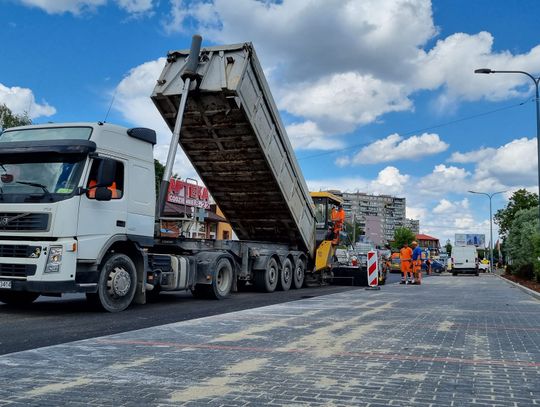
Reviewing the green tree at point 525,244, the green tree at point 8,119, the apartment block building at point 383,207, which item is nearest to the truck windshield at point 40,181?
the green tree at point 525,244

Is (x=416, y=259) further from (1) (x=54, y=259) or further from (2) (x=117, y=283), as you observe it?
(1) (x=54, y=259)

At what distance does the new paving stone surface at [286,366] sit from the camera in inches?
160

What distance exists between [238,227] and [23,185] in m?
8.07

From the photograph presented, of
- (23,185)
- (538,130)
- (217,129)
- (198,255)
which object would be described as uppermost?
(538,130)

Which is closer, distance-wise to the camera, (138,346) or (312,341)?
(138,346)

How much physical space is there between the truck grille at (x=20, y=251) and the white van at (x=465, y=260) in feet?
121

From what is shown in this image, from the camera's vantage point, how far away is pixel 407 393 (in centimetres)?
422

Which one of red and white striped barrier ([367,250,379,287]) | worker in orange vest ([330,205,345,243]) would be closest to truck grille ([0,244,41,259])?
red and white striped barrier ([367,250,379,287])

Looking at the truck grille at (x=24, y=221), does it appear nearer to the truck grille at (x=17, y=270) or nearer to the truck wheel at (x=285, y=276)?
the truck grille at (x=17, y=270)

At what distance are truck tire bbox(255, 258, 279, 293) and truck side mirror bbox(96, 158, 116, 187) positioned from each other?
6.34 metres

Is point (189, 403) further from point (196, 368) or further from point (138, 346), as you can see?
point (138, 346)

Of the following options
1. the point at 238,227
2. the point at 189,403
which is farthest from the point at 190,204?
the point at 189,403

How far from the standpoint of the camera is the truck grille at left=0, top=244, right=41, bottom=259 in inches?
319

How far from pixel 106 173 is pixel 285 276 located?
7.98 metres
